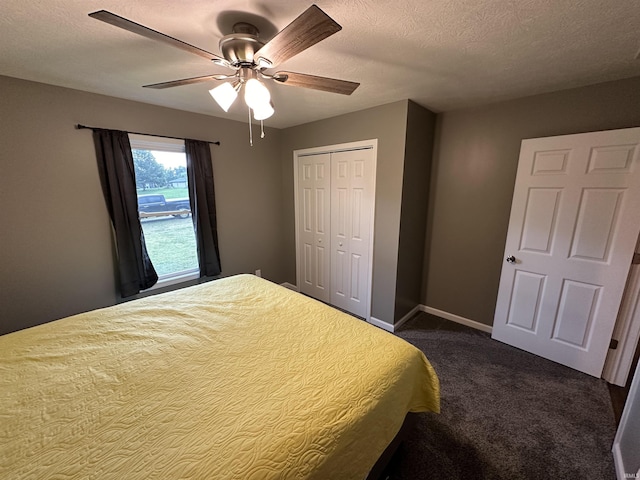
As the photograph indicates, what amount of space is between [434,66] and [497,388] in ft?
7.86

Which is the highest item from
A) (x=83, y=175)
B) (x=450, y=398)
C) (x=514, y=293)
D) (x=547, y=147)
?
(x=547, y=147)

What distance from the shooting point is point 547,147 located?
82.8 inches

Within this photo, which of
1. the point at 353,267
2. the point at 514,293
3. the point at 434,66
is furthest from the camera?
the point at 353,267

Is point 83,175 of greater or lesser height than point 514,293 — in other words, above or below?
above

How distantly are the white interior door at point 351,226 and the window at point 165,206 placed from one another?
5.44ft

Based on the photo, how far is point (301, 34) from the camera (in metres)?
0.93

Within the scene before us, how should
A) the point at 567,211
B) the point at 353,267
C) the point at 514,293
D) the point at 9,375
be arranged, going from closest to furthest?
1. the point at 9,375
2. the point at 567,211
3. the point at 514,293
4. the point at 353,267

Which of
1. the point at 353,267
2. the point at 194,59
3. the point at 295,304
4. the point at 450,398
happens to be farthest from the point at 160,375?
the point at 353,267

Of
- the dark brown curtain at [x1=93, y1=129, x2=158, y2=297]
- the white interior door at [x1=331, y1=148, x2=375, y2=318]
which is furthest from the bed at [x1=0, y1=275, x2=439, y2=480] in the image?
the white interior door at [x1=331, y1=148, x2=375, y2=318]

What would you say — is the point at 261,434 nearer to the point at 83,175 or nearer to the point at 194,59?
the point at 194,59

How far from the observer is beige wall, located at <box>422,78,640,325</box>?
2.04 meters

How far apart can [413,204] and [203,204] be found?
2.27 m

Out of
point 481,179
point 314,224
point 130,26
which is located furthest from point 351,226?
point 130,26

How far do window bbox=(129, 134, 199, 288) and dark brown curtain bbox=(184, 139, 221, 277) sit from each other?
0.10 m
